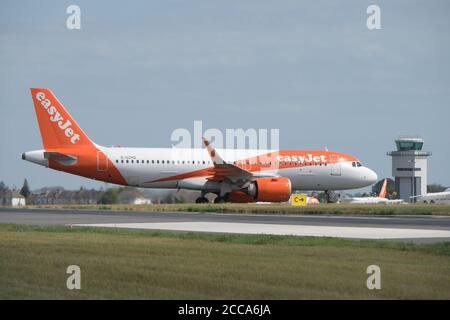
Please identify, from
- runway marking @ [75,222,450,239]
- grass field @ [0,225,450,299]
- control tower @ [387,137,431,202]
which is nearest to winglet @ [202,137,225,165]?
runway marking @ [75,222,450,239]

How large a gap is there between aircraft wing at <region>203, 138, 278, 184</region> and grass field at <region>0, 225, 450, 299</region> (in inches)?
1146

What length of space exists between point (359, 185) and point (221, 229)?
34.2 metres

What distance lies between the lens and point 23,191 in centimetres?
6556

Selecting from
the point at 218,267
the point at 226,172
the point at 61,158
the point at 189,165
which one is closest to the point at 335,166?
the point at 226,172

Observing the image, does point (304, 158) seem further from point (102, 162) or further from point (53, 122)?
point (53, 122)

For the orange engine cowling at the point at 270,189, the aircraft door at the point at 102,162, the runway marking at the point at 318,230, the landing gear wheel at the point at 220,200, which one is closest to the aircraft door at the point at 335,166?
the orange engine cowling at the point at 270,189

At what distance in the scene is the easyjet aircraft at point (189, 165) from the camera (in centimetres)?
5131

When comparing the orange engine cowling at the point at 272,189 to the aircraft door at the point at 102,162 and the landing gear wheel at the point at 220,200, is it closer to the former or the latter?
the landing gear wheel at the point at 220,200

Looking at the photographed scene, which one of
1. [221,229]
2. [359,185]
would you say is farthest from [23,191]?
[221,229]

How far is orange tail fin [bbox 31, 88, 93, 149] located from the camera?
169ft

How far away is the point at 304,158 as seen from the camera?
56.7 meters

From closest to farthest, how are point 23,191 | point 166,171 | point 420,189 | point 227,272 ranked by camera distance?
point 227,272 → point 166,171 → point 23,191 → point 420,189

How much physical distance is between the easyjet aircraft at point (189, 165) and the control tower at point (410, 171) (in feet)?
244
